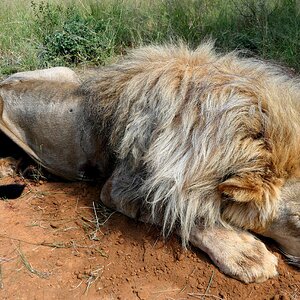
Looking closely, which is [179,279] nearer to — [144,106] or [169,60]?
[144,106]

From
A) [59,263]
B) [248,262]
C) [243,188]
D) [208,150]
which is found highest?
[208,150]

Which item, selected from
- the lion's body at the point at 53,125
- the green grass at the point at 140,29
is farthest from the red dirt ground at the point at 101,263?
the green grass at the point at 140,29

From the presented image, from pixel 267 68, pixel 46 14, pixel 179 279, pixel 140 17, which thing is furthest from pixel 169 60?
pixel 46 14

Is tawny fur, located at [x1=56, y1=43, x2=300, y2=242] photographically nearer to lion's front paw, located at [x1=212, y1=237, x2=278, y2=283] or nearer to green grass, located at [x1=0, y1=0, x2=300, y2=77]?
lion's front paw, located at [x1=212, y1=237, x2=278, y2=283]

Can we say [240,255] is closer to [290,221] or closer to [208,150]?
[290,221]

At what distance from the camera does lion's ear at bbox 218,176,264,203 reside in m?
2.93

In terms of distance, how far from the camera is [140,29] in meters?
6.38

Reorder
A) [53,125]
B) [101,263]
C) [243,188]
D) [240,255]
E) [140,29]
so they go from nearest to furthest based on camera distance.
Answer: [243,188] → [240,255] → [101,263] → [53,125] → [140,29]

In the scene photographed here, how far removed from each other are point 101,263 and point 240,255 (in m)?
0.89

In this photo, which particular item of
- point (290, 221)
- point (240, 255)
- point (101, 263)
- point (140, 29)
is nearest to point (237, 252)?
point (240, 255)

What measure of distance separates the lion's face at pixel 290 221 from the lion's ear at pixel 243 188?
0.58 ft

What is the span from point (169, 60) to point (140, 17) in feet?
10.5

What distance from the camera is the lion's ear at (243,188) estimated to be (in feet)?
9.61

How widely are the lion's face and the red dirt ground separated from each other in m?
0.12
